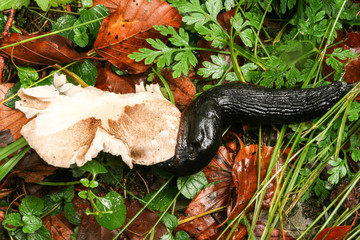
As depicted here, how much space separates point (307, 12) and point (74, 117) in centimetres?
241

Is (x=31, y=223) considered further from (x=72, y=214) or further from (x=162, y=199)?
(x=162, y=199)

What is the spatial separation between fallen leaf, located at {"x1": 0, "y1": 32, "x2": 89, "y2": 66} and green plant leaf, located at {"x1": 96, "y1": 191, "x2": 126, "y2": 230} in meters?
1.36

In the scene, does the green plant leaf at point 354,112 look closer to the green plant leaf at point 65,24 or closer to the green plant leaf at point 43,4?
the green plant leaf at point 65,24

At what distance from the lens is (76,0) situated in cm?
337

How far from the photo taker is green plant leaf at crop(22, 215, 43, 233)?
2989 mm

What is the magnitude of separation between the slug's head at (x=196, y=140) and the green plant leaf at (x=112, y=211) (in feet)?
1.63

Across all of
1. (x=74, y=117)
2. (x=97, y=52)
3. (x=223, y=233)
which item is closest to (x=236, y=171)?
(x=223, y=233)

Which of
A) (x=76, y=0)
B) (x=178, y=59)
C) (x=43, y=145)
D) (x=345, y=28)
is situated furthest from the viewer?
(x=345, y=28)

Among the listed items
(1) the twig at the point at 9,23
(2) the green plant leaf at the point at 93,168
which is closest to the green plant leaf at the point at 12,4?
(1) the twig at the point at 9,23

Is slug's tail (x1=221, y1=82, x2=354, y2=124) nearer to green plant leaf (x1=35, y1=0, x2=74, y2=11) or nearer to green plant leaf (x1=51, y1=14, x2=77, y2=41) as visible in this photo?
green plant leaf (x1=51, y1=14, x2=77, y2=41)

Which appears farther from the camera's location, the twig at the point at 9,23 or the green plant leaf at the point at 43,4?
the twig at the point at 9,23

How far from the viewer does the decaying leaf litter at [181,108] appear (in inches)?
123

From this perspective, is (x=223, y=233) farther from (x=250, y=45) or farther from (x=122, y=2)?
(x=122, y=2)

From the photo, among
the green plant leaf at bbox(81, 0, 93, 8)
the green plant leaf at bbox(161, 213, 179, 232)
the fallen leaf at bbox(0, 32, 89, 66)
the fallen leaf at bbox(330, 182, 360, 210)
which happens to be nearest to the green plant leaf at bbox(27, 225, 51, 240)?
the green plant leaf at bbox(161, 213, 179, 232)
